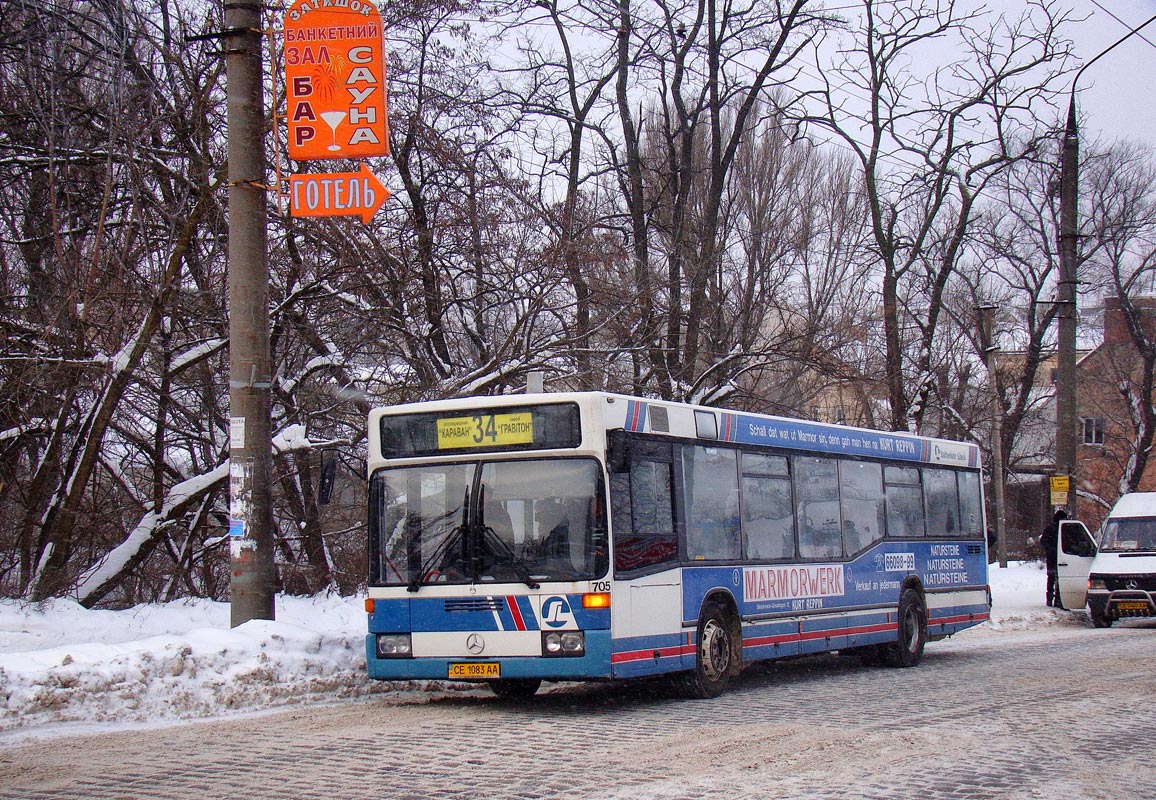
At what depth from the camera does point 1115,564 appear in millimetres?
21078

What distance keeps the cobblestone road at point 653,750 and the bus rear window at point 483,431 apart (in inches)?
89.1

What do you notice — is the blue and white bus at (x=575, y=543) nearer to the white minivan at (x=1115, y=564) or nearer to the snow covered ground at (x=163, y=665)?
the snow covered ground at (x=163, y=665)

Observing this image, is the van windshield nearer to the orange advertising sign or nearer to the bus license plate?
the bus license plate

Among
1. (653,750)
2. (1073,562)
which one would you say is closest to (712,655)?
(653,750)

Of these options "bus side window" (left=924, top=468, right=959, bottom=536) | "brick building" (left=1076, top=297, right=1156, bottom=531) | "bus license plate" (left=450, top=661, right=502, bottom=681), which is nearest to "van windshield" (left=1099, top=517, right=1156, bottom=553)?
"bus side window" (left=924, top=468, right=959, bottom=536)

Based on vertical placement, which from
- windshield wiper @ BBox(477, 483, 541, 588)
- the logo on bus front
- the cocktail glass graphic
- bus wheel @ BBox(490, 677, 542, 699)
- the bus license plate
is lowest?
bus wheel @ BBox(490, 677, 542, 699)

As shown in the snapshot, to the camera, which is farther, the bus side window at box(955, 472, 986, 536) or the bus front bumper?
the bus side window at box(955, 472, 986, 536)

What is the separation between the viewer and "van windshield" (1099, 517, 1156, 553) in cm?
2125

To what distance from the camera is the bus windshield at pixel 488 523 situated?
10570 mm

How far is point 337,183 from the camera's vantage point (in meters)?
12.5

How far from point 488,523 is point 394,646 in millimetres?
1394

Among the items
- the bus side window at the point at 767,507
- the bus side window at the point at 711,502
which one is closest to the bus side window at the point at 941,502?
the bus side window at the point at 767,507

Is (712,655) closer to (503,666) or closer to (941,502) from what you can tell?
(503,666)

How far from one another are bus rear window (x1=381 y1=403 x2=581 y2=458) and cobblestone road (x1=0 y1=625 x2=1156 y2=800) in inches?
89.1
